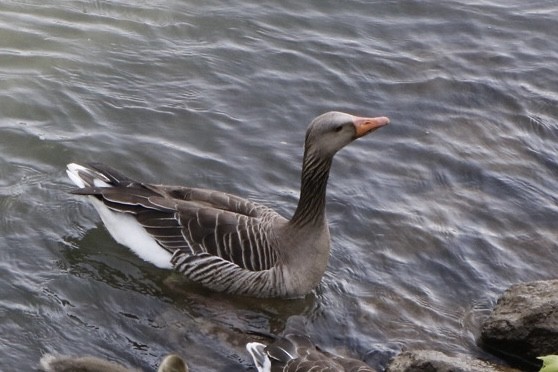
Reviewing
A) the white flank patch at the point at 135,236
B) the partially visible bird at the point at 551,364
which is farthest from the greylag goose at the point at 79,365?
the partially visible bird at the point at 551,364

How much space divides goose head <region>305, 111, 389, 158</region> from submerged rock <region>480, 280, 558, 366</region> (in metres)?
2.03

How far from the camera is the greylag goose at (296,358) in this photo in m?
8.88

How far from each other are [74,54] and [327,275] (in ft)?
14.7

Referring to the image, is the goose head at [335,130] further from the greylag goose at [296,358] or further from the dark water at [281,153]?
the greylag goose at [296,358]

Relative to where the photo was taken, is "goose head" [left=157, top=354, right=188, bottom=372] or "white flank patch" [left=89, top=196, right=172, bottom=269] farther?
"white flank patch" [left=89, top=196, right=172, bottom=269]

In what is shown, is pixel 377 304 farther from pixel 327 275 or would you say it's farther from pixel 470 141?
pixel 470 141

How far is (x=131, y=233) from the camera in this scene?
1080 cm

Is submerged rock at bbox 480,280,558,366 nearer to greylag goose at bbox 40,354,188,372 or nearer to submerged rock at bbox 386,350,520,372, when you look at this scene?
submerged rock at bbox 386,350,520,372

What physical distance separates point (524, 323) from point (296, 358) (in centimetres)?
220

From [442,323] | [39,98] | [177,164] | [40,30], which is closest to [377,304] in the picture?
[442,323]

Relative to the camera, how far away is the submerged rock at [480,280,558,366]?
962cm

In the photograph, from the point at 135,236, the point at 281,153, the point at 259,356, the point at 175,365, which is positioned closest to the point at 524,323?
the point at 259,356

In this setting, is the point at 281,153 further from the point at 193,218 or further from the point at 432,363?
the point at 432,363

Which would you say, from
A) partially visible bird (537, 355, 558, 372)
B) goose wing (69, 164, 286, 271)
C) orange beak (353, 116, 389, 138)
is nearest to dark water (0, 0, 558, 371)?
goose wing (69, 164, 286, 271)
